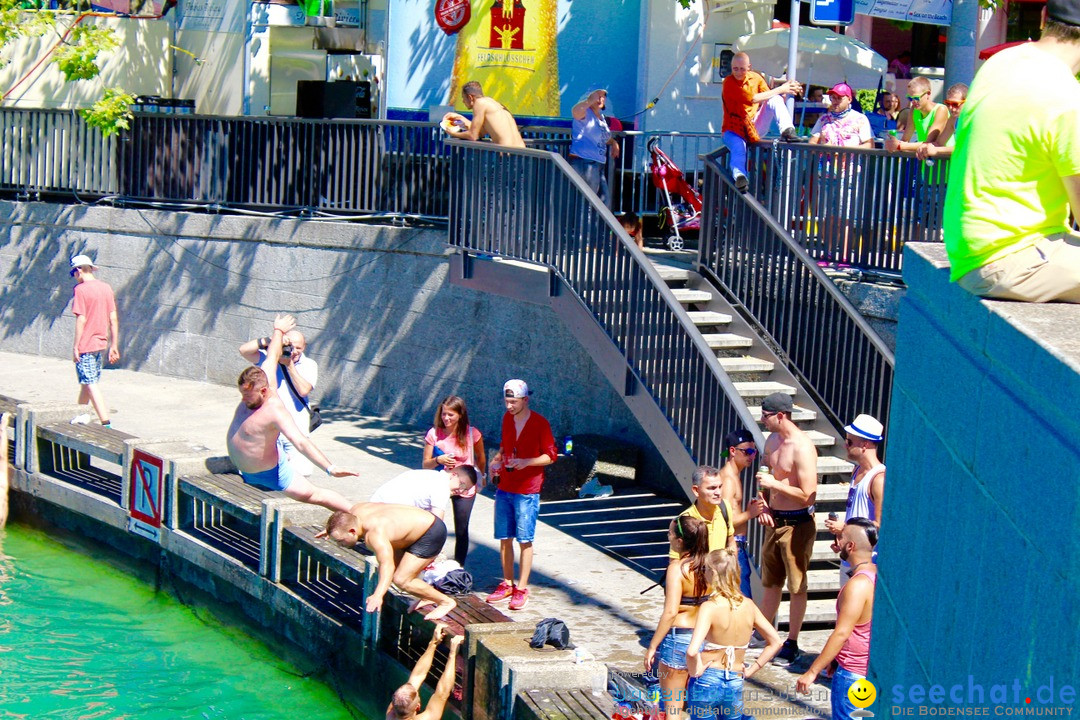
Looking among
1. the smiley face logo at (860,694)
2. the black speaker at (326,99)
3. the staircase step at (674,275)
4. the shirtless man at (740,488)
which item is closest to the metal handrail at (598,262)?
the shirtless man at (740,488)

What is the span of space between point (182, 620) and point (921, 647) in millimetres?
7926

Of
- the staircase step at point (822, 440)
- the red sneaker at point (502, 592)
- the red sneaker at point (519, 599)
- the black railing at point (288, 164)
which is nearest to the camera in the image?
the red sneaker at point (519, 599)

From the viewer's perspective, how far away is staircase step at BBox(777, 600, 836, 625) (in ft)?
28.3

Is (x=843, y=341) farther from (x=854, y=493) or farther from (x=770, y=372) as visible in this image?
(x=854, y=493)

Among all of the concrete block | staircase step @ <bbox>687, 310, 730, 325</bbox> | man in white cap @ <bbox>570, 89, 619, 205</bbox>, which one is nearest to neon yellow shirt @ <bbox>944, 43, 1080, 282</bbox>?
the concrete block

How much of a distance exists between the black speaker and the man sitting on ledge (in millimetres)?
14640

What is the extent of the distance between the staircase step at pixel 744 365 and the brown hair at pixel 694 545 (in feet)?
9.95

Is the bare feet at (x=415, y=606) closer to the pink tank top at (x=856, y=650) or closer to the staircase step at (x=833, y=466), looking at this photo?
the pink tank top at (x=856, y=650)

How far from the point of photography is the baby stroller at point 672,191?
13820mm

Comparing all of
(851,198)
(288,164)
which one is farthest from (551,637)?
(288,164)

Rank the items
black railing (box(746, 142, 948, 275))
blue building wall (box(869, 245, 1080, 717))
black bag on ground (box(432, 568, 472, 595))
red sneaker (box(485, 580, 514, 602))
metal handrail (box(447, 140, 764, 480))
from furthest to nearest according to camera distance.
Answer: black railing (box(746, 142, 948, 275))
metal handrail (box(447, 140, 764, 480))
red sneaker (box(485, 580, 514, 602))
black bag on ground (box(432, 568, 472, 595))
blue building wall (box(869, 245, 1080, 717))

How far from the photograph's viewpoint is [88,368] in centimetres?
1345

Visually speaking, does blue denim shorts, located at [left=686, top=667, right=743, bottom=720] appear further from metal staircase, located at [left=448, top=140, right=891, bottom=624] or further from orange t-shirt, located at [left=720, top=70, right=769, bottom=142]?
orange t-shirt, located at [left=720, top=70, right=769, bottom=142]

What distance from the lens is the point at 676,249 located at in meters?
13.3
